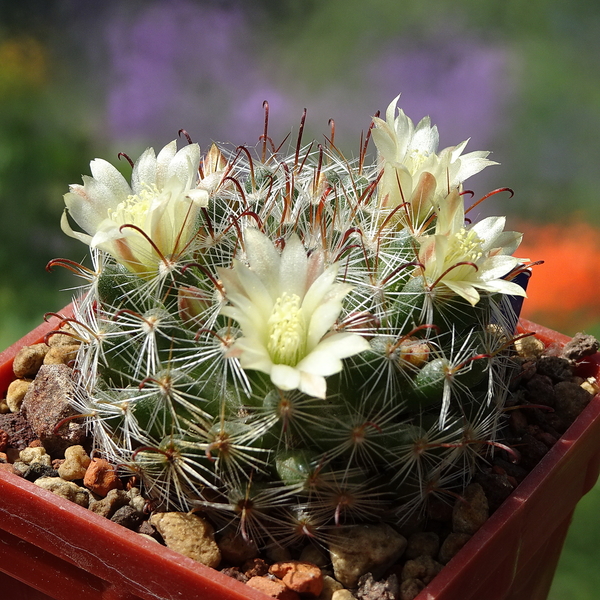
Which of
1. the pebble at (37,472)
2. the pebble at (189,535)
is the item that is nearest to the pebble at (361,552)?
the pebble at (189,535)

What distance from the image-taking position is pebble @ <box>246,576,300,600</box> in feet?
2.94

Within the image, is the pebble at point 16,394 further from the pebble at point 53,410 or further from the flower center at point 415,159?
the flower center at point 415,159

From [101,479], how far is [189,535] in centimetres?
14

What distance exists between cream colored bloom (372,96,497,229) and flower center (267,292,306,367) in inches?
9.5

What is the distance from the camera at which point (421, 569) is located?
93cm


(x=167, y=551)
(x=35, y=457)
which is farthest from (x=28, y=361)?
(x=167, y=551)

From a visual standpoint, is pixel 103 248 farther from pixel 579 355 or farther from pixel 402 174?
pixel 579 355

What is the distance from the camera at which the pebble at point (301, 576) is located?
35.8 inches

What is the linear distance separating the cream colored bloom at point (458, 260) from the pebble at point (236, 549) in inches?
13.1

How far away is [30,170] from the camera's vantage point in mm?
2523

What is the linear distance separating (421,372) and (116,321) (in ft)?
1.08

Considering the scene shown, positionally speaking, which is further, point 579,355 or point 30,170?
point 30,170

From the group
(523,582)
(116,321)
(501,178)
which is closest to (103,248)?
(116,321)

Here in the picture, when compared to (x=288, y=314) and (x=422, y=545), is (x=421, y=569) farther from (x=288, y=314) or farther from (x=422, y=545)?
(x=288, y=314)
